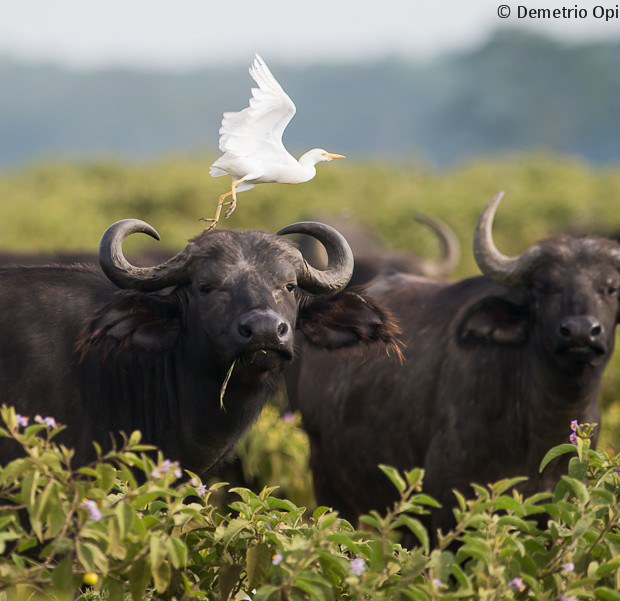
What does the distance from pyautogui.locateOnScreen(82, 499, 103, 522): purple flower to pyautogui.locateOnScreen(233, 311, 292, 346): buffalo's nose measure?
127 centimetres

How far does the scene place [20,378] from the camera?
147 inches

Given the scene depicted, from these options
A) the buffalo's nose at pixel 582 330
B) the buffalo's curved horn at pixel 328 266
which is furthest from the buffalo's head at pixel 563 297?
the buffalo's curved horn at pixel 328 266

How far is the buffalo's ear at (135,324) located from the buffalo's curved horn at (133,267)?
70 millimetres

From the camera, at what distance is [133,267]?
379 cm

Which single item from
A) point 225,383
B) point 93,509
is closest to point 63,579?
point 93,509

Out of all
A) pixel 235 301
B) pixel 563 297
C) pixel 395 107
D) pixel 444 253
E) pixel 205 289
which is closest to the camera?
pixel 235 301

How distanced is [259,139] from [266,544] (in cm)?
139

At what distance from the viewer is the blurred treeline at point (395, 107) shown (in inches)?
4168

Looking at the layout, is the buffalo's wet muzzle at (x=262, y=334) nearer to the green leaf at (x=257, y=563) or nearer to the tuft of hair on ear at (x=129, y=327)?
the tuft of hair on ear at (x=129, y=327)

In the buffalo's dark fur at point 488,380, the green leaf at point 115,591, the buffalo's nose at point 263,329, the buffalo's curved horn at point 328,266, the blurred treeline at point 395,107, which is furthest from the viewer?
the blurred treeline at point 395,107

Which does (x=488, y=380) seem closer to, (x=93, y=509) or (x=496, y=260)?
(x=496, y=260)

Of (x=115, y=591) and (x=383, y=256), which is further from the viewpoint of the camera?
(x=383, y=256)

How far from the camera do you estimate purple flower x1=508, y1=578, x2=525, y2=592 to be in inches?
88.8

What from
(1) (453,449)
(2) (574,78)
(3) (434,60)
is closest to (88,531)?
(1) (453,449)
